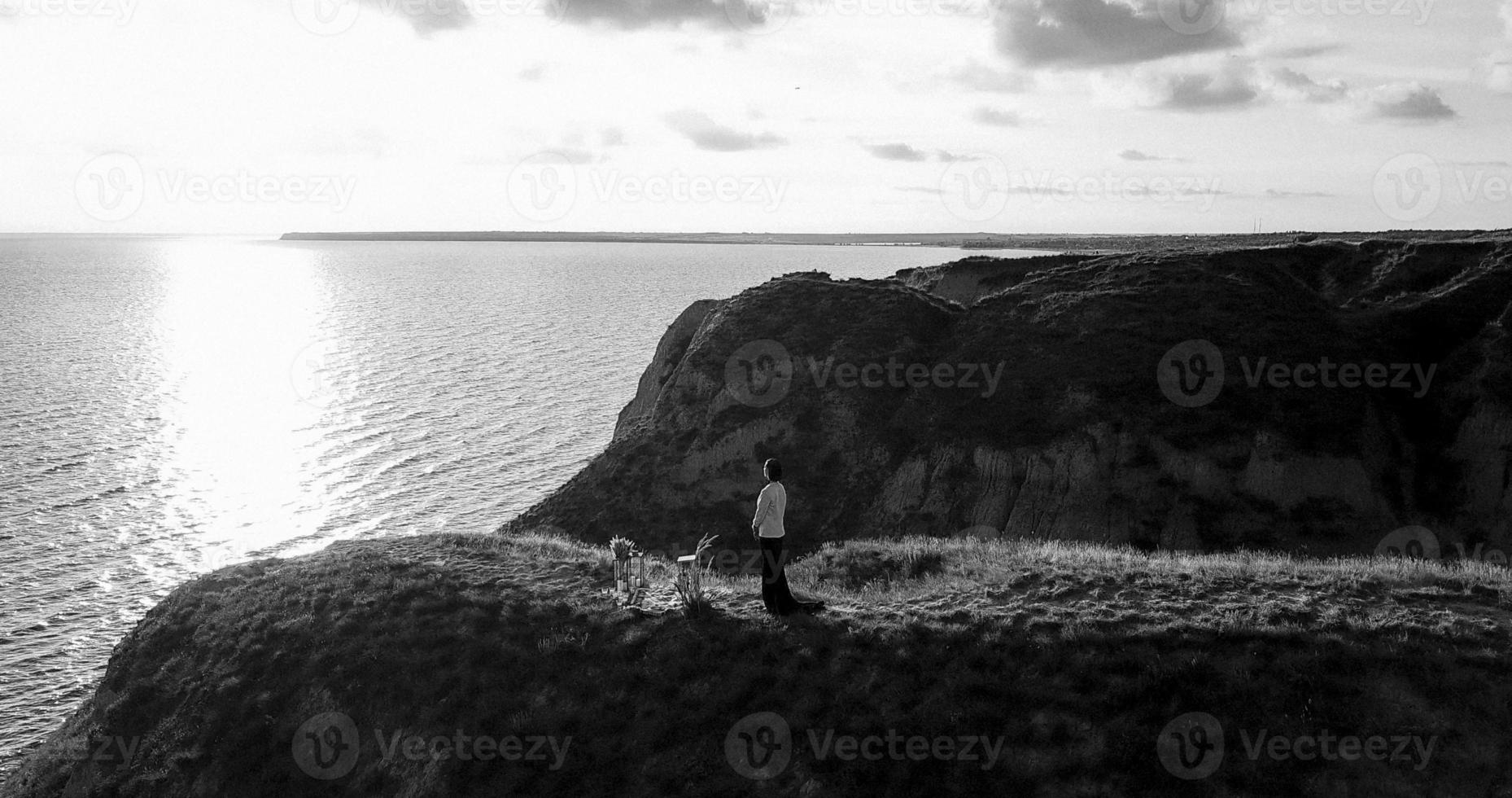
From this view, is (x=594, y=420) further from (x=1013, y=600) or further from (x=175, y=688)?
(x=1013, y=600)

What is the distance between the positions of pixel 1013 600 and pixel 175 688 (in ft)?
67.6

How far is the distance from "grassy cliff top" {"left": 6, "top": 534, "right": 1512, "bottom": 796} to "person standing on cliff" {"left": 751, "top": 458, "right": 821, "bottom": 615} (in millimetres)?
428

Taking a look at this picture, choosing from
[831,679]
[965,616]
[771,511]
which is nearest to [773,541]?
[771,511]

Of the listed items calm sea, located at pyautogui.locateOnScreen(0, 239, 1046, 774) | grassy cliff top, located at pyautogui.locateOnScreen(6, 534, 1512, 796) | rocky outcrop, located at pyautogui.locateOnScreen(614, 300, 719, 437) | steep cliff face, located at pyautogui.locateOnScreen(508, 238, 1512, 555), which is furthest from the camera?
rocky outcrop, located at pyautogui.locateOnScreen(614, 300, 719, 437)

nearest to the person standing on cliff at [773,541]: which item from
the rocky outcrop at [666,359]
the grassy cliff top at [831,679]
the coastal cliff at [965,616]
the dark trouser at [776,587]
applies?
the dark trouser at [776,587]

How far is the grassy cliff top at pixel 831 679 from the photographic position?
639 inches

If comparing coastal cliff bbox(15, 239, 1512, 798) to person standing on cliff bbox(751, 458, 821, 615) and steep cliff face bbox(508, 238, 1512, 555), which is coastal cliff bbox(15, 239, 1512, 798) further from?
person standing on cliff bbox(751, 458, 821, 615)

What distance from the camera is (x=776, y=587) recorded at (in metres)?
20.0

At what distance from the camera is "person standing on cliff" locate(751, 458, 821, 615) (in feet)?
59.5

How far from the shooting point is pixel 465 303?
159m

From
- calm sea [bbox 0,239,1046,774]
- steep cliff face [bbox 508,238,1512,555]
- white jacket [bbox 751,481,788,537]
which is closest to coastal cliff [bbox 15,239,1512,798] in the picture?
steep cliff face [bbox 508,238,1512,555]

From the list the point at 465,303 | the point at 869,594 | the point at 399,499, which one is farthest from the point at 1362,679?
the point at 465,303

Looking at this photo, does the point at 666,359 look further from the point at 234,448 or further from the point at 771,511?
the point at 771,511

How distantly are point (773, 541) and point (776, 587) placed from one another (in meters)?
1.94
